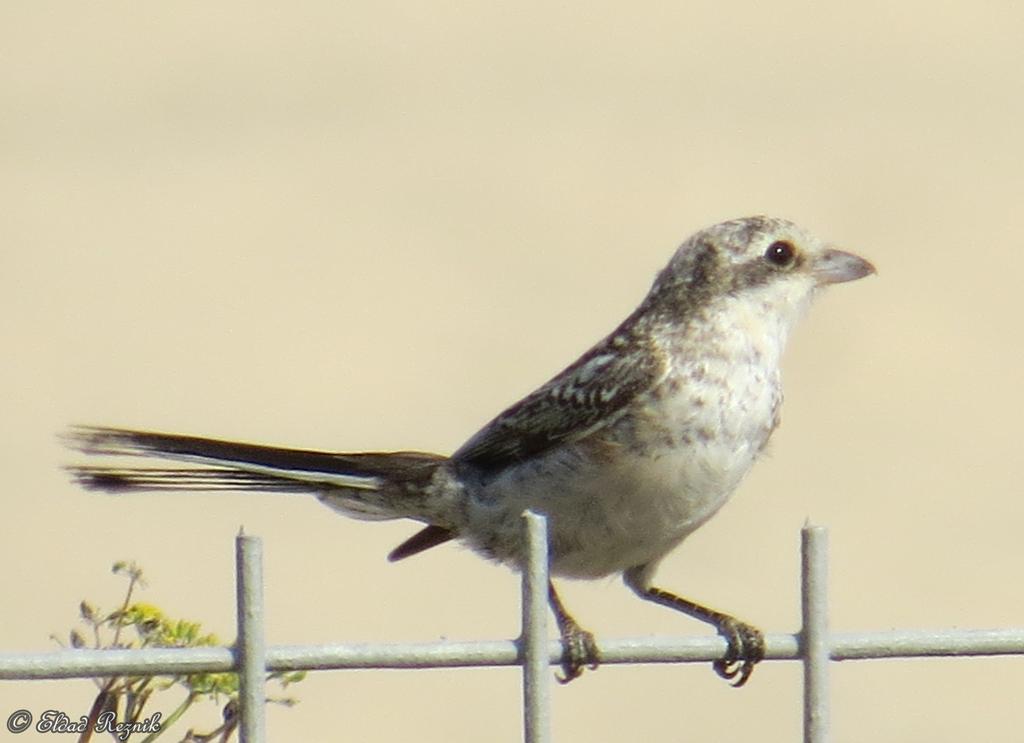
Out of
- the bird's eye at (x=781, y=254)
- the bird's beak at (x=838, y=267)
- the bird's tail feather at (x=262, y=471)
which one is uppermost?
the bird's eye at (x=781, y=254)

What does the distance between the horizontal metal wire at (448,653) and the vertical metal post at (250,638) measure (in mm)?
26

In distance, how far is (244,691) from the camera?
2.86 m

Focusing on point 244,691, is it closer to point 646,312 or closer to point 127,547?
point 646,312

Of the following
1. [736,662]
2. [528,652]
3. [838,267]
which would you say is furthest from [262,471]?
[528,652]

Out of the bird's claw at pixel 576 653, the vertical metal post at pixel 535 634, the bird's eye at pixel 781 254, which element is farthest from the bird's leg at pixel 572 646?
the bird's eye at pixel 781 254

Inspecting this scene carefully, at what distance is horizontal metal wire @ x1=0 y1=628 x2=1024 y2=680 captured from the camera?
278 centimetres

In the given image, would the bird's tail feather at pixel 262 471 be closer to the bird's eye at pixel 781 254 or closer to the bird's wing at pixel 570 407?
the bird's wing at pixel 570 407

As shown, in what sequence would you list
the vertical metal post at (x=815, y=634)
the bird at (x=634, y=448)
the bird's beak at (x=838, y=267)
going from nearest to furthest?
the vertical metal post at (x=815, y=634)
the bird at (x=634, y=448)
the bird's beak at (x=838, y=267)

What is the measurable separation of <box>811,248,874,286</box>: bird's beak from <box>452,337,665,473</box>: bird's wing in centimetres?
69

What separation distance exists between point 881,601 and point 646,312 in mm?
6032

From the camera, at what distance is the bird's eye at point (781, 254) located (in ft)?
20.5

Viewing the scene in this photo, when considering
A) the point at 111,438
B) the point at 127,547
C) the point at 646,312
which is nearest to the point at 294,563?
the point at 127,547

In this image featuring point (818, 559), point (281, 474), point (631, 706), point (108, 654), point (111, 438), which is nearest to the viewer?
point (108, 654)

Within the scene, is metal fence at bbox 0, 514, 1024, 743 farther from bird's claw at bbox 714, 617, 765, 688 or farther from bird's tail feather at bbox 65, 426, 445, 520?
bird's tail feather at bbox 65, 426, 445, 520
